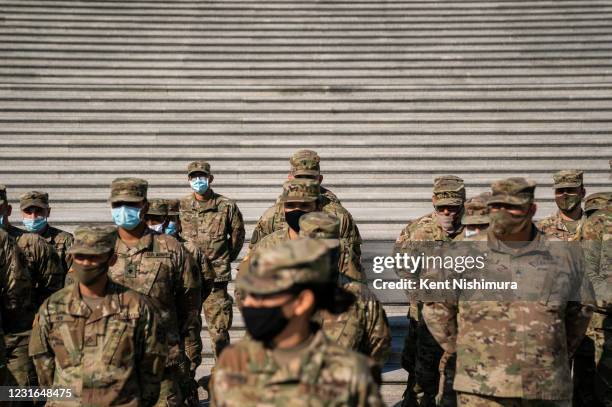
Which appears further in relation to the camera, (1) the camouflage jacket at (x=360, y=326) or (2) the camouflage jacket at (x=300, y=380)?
(1) the camouflage jacket at (x=360, y=326)

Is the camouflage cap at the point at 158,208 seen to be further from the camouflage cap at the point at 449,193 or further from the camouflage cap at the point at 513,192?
the camouflage cap at the point at 513,192

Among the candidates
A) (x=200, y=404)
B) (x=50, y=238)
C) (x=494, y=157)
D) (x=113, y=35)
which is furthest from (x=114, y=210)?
(x=113, y=35)

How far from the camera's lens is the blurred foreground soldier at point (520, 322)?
3977 millimetres

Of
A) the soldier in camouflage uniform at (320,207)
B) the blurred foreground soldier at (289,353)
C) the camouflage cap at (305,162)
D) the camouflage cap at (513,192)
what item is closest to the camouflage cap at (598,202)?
the camouflage cap at (513,192)

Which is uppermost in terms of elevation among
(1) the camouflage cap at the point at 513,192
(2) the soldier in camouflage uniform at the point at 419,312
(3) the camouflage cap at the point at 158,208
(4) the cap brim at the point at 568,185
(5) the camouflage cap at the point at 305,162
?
(5) the camouflage cap at the point at 305,162

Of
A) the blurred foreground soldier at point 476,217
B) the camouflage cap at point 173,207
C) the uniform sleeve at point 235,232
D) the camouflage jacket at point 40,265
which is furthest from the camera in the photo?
the uniform sleeve at point 235,232

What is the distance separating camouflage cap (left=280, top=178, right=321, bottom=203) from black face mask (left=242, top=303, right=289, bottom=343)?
9.29ft

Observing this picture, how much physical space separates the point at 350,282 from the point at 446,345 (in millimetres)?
739

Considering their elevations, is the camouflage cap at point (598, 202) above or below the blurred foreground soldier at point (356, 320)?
above

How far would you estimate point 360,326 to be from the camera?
4.23 m

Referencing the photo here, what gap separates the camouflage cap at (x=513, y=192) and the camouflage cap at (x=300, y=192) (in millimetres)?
1658

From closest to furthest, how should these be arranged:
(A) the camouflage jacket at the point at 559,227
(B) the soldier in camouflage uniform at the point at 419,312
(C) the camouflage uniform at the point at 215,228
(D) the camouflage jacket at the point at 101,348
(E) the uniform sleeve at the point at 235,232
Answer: (D) the camouflage jacket at the point at 101,348 → (B) the soldier in camouflage uniform at the point at 419,312 → (A) the camouflage jacket at the point at 559,227 → (C) the camouflage uniform at the point at 215,228 → (E) the uniform sleeve at the point at 235,232

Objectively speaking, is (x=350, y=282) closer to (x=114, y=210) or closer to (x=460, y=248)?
→ (x=460, y=248)

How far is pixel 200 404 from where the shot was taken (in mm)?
6453
